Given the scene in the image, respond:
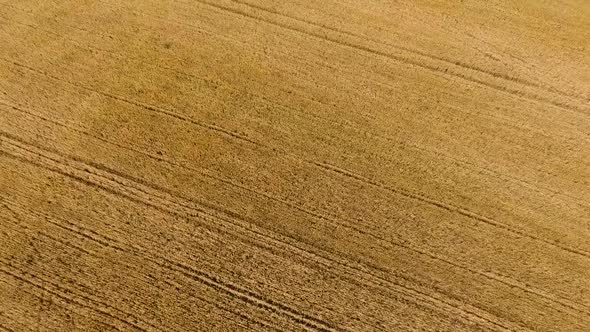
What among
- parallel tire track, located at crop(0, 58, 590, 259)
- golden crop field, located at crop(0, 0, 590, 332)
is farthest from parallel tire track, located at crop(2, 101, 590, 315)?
parallel tire track, located at crop(0, 58, 590, 259)

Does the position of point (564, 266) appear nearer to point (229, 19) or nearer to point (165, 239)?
point (165, 239)

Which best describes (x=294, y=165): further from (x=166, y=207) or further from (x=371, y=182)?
(x=166, y=207)

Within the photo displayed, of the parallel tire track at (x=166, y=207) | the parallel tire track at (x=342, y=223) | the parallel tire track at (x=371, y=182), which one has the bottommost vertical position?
the parallel tire track at (x=166, y=207)

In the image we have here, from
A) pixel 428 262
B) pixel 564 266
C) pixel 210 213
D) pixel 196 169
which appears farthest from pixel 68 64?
pixel 564 266

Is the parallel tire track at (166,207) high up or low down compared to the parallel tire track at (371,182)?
down

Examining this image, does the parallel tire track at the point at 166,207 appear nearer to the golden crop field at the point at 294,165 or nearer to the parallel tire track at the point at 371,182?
the golden crop field at the point at 294,165

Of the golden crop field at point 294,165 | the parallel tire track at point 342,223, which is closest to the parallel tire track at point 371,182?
the golden crop field at point 294,165

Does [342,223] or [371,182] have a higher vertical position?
[371,182]

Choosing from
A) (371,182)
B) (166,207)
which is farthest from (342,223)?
(166,207)

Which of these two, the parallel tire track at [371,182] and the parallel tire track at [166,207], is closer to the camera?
the parallel tire track at [166,207]
